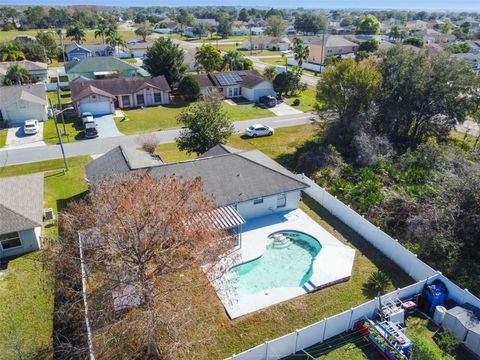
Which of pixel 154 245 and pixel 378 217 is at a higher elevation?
pixel 154 245

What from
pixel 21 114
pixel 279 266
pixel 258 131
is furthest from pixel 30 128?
pixel 279 266

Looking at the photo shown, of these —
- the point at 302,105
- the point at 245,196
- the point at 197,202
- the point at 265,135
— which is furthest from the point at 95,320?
the point at 302,105

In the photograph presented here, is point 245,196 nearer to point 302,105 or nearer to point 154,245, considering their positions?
point 154,245

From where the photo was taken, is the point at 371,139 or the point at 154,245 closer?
the point at 154,245

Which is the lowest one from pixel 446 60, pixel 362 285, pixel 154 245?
pixel 362 285

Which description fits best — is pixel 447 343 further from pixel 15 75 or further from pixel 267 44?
pixel 267 44

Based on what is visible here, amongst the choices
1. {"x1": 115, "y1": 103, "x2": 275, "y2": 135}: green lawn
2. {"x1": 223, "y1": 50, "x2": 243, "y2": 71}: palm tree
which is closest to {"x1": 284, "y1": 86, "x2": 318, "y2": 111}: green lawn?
{"x1": 115, "y1": 103, "x2": 275, "y2": 135}: green lawn

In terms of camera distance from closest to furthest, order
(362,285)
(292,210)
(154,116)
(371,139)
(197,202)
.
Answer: (197,202) < (362,285) < (292,210) < (371,139) < (154,116)
